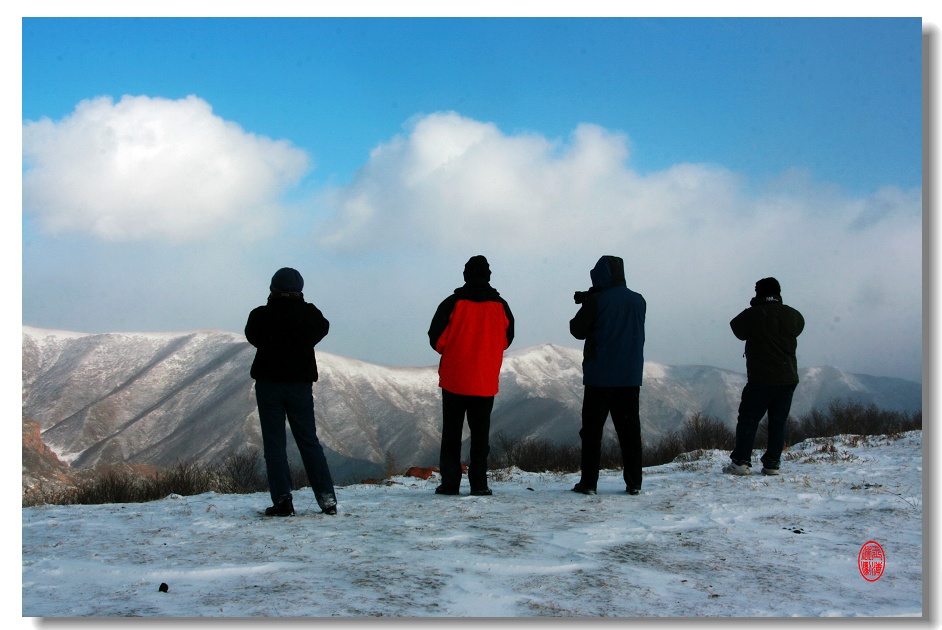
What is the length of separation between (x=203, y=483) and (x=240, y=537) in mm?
4706

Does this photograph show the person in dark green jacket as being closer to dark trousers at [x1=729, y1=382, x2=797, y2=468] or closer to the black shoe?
dark trousers at [x1=729, y1=382, x2=797, y2=468]

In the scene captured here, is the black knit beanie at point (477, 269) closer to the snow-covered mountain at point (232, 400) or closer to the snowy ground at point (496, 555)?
the snowy ground at point (496, 555)

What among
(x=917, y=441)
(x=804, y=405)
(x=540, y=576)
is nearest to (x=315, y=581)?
(x=540, y=576)

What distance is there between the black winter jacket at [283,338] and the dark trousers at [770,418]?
4428 millimetres

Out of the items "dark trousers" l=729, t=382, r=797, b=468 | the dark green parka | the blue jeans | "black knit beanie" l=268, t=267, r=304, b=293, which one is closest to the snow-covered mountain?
"dark trousers" l=729, t=382, r=797, b=468

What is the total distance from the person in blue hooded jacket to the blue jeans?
7.48 ft

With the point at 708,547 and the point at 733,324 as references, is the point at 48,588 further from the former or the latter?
the point at 733,324

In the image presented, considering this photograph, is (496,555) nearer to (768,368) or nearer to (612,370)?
(612,370)

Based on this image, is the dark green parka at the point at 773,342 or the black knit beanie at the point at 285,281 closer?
the black knit beanie at the point at 285,281

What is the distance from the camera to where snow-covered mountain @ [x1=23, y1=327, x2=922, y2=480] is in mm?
126312

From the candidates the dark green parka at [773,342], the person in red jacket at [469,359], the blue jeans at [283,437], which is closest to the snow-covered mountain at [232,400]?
the dark green parka at [773,342]

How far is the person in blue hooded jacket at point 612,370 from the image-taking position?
20.0 feet

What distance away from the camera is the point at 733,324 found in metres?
7.30

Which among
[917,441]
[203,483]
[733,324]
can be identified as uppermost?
[733,324]
